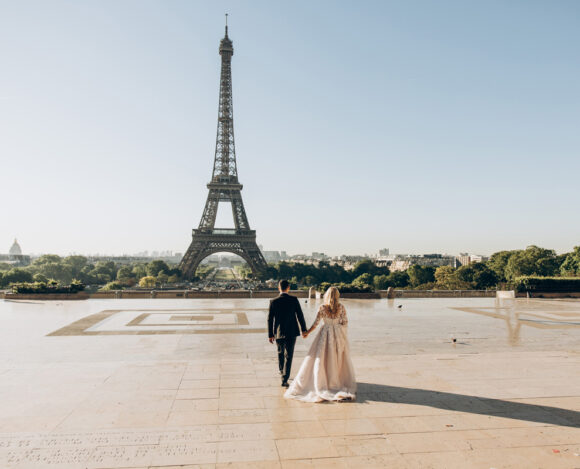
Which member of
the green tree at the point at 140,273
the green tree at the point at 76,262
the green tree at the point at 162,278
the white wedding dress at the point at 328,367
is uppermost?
the green tree at the point at 76,262

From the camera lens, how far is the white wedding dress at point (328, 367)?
6945 mm

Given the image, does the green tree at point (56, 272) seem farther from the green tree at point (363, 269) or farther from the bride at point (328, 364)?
the bride at point (328, 364)

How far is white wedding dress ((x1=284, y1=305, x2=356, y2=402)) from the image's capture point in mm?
6945

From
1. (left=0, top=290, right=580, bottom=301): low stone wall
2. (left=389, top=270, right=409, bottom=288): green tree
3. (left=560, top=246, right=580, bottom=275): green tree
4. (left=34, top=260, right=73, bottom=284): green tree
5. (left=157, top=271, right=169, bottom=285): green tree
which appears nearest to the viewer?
(left=0, top=290, right=580, bottom=301): low stone wall

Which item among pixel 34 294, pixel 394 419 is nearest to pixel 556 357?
pixel 394 419

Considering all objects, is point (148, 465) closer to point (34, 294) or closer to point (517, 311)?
point (517, 311)

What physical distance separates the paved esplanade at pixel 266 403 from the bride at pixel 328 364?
361mm

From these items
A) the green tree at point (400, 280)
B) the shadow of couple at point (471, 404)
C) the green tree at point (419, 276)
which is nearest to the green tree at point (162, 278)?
the green tree at point (400, 280)

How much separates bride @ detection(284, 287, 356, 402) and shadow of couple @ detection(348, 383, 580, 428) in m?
0.38

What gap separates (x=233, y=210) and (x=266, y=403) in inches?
2683

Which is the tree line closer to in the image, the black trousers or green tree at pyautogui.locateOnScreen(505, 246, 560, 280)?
green tree at pyautogui.locateOnScreen(505, 246, 560, 280)

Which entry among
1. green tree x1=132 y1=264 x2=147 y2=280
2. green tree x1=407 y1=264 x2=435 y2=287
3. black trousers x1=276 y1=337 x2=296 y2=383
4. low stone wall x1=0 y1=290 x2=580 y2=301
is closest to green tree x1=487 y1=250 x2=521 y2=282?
green tree x1=407 y1=264 x2=435 y2=287

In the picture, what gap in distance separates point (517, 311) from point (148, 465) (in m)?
18.4

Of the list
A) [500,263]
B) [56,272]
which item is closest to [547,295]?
[500,263]
